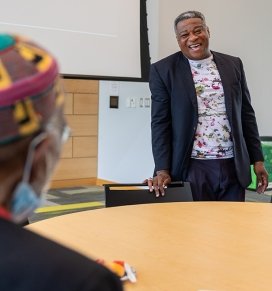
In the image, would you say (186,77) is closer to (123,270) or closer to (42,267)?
(123,270)

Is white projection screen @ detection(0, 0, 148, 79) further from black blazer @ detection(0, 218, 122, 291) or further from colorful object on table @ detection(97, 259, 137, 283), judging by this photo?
black blazer @ detection(0, 218, 122, 291)

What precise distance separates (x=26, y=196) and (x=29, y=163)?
0.20 feet

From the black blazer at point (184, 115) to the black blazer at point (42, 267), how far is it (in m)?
1.87

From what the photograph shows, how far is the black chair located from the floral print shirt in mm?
259

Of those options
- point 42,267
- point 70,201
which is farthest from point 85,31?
point 42,267

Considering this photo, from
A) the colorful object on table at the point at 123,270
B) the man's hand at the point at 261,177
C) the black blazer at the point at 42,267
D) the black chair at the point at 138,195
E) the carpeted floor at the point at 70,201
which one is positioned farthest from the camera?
the carpeted floor at the point at 70,201

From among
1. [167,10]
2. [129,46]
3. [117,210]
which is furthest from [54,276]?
[167,10]

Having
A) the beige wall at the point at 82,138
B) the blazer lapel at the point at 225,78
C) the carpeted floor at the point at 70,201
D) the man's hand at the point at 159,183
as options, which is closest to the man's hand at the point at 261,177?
the blazer lapel at the point at 225,78

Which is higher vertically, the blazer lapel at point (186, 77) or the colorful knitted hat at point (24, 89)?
the blazer lapel at point (186, 77)

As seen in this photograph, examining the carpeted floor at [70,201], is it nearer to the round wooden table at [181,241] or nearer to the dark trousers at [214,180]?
the dark trousers at [214,180]

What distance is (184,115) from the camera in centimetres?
240

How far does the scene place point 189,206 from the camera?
197 cm

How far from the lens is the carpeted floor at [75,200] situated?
14.9 feet

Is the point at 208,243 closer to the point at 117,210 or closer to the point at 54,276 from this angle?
the point at 117,210
